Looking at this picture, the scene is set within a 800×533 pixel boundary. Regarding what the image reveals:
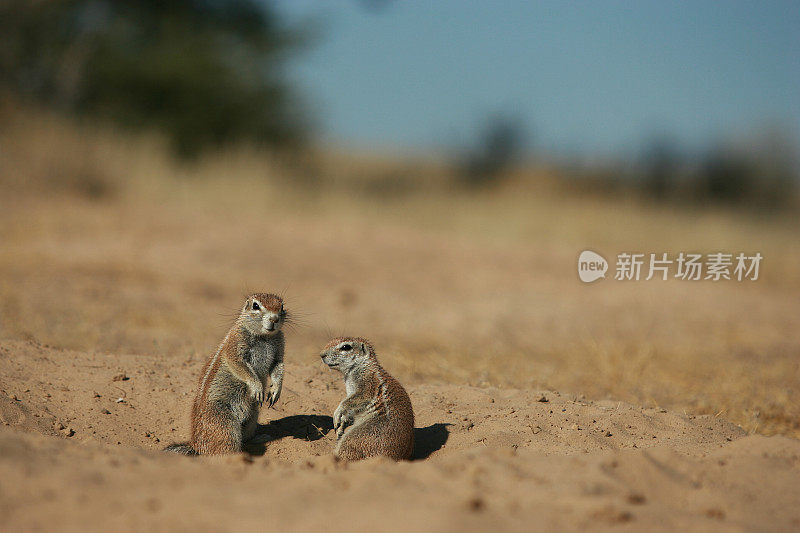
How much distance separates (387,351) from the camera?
7617 mm

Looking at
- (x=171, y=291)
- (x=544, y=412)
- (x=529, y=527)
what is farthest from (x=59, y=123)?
(x=529, y=527)

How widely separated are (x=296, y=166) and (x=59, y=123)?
268 inches

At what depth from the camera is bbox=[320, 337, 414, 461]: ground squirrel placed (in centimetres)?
439

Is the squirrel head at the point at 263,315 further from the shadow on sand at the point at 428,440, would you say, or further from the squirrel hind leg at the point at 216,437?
the shadow on sand at the point at 428,440

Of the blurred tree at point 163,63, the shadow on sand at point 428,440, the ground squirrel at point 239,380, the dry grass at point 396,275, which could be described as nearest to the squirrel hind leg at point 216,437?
the ground squirrel at point 239,380

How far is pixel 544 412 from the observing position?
5141 millimetres

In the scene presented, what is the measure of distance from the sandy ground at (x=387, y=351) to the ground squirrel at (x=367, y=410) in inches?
12.6

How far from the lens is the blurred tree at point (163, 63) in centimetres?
2047

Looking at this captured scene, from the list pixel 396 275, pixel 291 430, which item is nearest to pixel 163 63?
pixel 396 275

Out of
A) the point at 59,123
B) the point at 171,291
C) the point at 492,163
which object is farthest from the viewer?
the point at 492,163

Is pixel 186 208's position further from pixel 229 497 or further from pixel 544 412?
pixel 229 497

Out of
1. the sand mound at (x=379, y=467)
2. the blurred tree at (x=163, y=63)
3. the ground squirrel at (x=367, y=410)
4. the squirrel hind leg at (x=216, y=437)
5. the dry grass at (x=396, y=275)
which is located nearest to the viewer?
the sand mound at (x=379, y=467)

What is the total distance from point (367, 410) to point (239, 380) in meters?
0.82

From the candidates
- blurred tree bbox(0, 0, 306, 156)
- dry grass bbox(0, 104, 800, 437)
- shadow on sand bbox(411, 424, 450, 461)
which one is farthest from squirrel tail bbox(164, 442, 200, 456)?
blurred tree bbox(0, 0, 306, 156)
